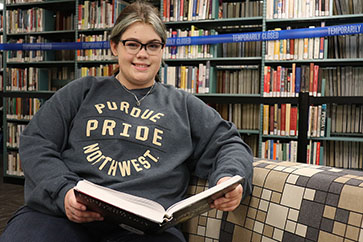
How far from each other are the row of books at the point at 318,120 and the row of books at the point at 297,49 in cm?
45

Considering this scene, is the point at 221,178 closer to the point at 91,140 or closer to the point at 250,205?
the point at 250,205

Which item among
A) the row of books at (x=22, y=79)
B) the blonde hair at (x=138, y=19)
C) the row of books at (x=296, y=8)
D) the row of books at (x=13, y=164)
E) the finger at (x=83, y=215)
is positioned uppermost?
the row of books at (x=296, y=8)

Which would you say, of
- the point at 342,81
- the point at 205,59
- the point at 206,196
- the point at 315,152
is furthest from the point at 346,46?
the point at 206,196

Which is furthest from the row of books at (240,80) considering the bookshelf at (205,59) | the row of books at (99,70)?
the row of books at (99,70)

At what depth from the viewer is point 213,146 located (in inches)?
45.5

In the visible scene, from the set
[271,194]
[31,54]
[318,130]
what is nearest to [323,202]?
[271,194]

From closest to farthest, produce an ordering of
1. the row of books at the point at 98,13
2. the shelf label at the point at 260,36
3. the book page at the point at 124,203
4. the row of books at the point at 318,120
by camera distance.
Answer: the book page at the point at 124,203
the shelf label at the point at 260,36
the row of books at the point at 318,120
the row of books at the point at 98,13

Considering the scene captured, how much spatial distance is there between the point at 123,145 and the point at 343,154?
2.70 metres

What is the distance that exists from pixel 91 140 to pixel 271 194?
1.80 ft

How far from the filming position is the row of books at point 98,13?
13.0 ft

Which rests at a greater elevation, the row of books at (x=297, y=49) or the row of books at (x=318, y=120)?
the row of books at (x=297, y=49)

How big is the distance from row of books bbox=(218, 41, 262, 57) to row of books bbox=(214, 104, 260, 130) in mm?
514

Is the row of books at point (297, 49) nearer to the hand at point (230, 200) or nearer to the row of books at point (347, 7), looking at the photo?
the row of books at point (347, 7)

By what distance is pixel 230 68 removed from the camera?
12.0ft
